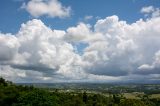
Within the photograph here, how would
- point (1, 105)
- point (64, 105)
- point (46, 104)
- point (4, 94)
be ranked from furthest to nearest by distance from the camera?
point (4, 94), point (1, 105), point (64, 105), point (46, 104)

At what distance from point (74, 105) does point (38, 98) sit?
144 ft

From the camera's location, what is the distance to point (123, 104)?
157m

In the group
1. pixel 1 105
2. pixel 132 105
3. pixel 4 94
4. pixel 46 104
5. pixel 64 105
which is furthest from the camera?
pixel 4 94

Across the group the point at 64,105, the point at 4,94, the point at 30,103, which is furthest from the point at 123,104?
the point at 4,94

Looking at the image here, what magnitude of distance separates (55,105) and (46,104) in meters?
4.62

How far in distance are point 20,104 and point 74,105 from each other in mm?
44894

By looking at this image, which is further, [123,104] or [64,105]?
[64,105]

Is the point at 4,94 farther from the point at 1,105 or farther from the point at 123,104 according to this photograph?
the point at 123,104

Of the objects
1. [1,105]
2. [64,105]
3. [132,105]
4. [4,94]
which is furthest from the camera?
[4,94]

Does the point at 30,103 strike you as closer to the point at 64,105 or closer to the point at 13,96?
the point at 64,105

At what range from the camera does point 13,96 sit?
184125 millimetres

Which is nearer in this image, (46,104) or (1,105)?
(46,104)

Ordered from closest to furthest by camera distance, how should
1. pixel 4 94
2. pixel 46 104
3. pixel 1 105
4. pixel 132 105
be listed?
1. pixel 46 104
2. pixel 132 105
3. pixel 1 105
4. pixel 4 94

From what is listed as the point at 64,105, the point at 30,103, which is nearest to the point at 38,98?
the point at 30,103
